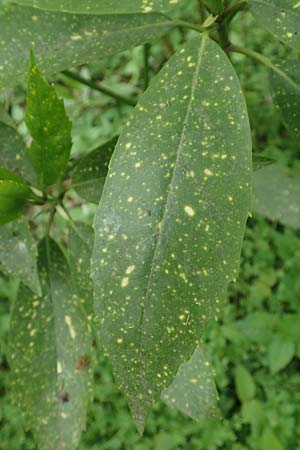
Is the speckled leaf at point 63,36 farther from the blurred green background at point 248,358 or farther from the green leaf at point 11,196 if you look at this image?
the blurred green background at point 248,358

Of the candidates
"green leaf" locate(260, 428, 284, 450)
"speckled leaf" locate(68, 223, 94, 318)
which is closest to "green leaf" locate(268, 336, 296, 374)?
"green leaf" locate(260, 428, 284, 450)

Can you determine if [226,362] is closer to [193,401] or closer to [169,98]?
[193,401]

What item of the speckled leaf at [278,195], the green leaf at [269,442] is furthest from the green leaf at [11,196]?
the green leaf at [269,442]

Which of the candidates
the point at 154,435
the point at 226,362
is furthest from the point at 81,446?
the point at 226,362

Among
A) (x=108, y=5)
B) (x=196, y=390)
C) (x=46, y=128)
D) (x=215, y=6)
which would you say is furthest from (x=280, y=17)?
(x=196, y=390)

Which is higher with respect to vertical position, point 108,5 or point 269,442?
point 108,5

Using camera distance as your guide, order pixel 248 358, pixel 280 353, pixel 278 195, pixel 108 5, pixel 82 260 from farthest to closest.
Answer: pixel 248 358 → pixel 280 353 → pixel 278 195 → pixel 82 260 → pixel 108 5

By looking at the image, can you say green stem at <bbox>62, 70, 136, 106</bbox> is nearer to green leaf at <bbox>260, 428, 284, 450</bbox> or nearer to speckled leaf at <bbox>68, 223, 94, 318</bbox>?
speckled leaf at <bbox>68, 223, 94, 318</bbox>

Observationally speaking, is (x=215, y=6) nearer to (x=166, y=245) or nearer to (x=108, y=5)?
(x=108, y=5)
